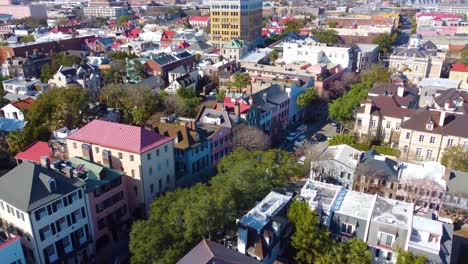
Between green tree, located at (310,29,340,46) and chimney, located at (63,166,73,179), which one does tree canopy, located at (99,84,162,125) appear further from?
green tree, located at (310,29,340,46)

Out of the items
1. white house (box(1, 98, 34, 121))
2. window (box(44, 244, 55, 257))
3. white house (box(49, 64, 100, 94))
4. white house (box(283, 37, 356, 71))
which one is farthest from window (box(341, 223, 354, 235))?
white house (box(283, 37, 356, 71))

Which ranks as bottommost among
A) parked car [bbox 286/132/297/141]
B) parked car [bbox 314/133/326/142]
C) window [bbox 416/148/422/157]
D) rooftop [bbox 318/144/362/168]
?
parked car [bbox 286/132/297/141]

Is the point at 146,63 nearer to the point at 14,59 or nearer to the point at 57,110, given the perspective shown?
the point at 14,59

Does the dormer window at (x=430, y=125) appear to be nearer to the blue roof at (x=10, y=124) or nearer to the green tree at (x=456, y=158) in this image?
the green tree at (x=456, y=158)

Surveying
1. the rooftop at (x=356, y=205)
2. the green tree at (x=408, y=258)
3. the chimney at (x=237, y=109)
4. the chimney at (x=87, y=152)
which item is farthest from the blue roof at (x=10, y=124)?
the green tree at (x=408, y=258)

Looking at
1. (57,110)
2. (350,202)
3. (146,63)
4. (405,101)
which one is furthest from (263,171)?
(146,63)

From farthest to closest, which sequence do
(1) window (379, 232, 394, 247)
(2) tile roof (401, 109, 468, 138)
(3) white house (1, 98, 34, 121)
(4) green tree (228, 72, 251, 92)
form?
(4) green tree (228, 72, 251, 92) → (3) white house (1, 98, 34, 121) → (2) tile roof (401, 109, 468, 138) → (1) window (379, 232, 394, 247)
